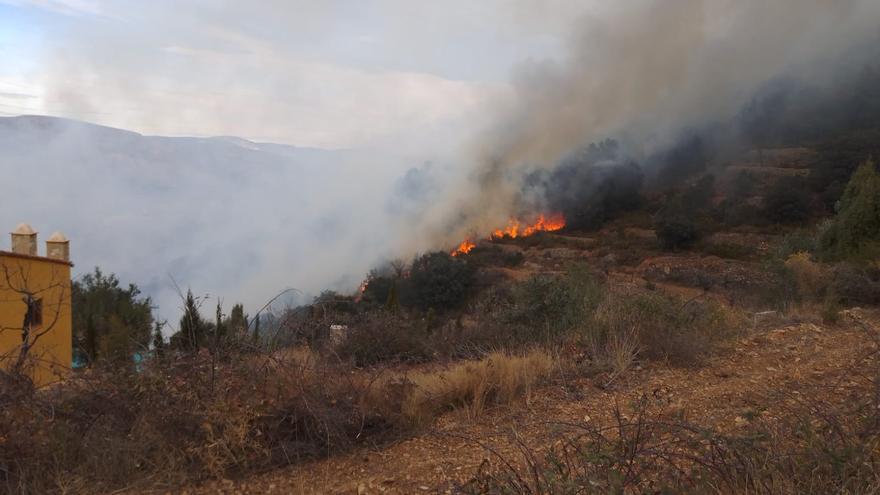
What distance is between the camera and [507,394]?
4.48m

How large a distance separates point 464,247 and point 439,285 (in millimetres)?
10409

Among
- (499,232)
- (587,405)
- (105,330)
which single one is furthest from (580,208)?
(587,405)

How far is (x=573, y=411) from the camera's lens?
4254mm

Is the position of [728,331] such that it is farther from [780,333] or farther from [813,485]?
[813,485]

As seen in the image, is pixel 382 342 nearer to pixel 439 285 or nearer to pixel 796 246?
pixel 796 246

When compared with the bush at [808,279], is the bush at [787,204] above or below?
above

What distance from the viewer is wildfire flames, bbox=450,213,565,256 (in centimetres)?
3841

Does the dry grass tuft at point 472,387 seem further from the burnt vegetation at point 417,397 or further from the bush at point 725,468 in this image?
the bush at point 725,468

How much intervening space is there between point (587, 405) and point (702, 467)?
193cm

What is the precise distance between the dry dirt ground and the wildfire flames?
31570 millimetres

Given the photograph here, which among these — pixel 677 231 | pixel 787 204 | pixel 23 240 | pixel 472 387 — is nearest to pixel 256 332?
pixel 472 387

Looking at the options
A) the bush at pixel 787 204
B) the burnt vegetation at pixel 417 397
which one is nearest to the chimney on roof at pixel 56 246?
the burnt vegetation at pixel 417 397

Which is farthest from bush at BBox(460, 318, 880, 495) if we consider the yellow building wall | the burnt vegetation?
→ the yellow building wall

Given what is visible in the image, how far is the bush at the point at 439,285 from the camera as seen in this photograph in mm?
26625
